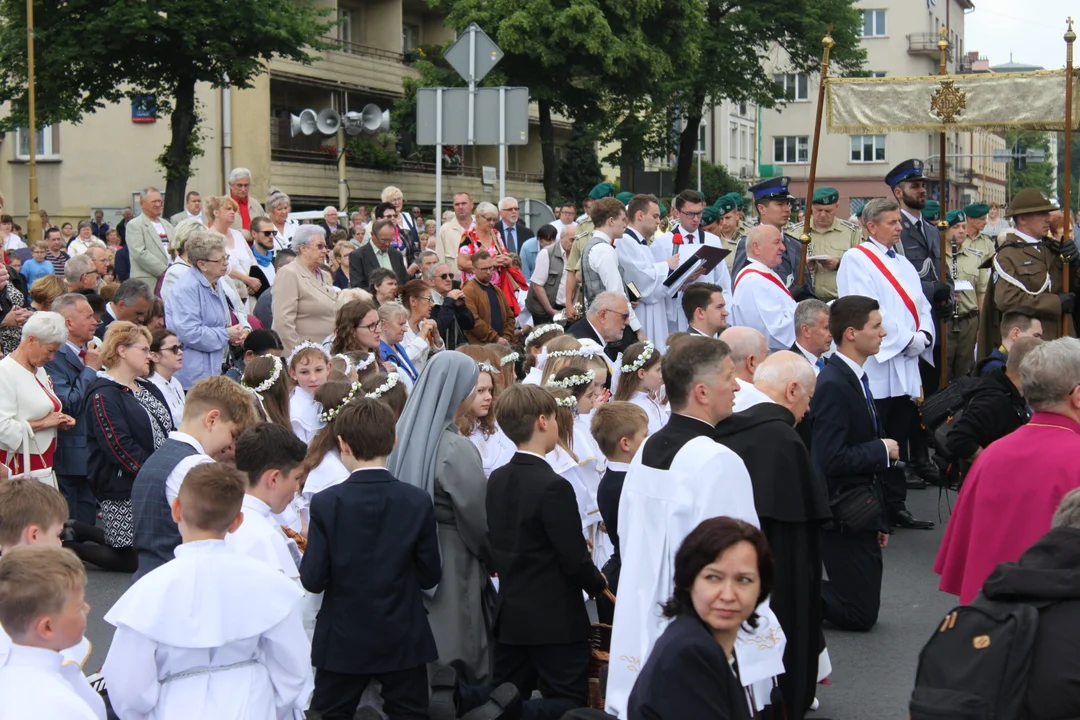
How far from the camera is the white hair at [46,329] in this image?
29.9 ft

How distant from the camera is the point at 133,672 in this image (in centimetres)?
436

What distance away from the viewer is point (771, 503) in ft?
18.5

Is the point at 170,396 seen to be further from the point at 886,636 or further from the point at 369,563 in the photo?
the point at 886,636

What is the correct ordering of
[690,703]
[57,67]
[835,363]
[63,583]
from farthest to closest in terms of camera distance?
[57,67] < [835,363] < [63,583] < [690,703]

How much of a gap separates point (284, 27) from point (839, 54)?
24.0 meters

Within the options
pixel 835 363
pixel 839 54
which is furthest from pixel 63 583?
pixel 839 54

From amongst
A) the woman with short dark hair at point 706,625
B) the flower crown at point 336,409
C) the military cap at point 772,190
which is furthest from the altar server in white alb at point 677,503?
the military cap at point 772,190

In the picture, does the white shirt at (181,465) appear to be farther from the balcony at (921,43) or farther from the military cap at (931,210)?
the balcony at (921,43)

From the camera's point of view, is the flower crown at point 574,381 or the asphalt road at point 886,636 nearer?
the asphalt road at point 886,636

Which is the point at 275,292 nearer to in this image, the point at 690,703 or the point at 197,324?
the point at 197,324

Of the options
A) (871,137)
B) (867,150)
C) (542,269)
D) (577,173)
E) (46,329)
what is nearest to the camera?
(46,329)

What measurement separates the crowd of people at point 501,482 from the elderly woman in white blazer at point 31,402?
29 millimetres

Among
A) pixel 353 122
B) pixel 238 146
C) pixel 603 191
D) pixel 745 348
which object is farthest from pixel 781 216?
pixel 238 146

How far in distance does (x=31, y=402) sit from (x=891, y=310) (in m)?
6.47
